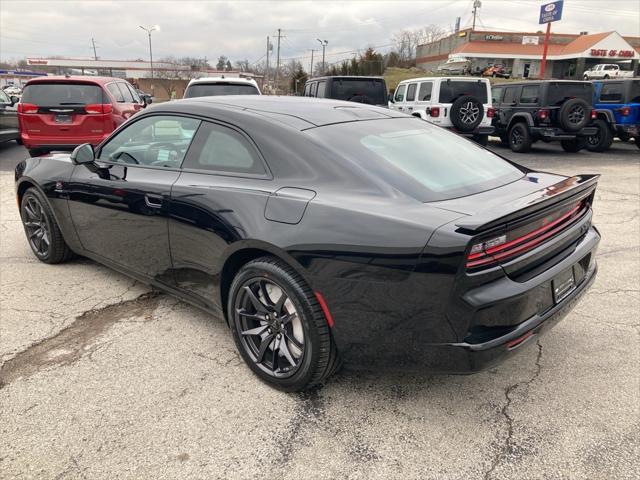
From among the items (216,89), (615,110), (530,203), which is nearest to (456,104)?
(615,110)

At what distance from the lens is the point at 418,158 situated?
2.75m

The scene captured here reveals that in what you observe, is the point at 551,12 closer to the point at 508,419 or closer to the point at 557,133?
the point at 557,133

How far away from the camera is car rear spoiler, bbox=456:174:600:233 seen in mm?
2041

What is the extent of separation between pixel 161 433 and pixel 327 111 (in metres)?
2.05

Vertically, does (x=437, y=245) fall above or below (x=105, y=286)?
above

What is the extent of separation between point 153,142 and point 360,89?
1063 cm

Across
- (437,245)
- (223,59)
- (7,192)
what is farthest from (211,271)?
(223,59)

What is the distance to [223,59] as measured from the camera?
9381 centimetres

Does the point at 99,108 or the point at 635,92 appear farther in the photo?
the point at 635,92

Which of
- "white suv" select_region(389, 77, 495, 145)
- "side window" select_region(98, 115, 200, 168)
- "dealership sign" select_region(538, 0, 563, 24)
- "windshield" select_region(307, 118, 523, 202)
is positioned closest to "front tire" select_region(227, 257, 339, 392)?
"windshield" select_region(307, 118, 523, 202)

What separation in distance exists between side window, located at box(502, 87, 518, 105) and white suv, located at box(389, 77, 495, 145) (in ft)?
3.60

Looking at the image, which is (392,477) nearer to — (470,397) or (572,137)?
(470,397)

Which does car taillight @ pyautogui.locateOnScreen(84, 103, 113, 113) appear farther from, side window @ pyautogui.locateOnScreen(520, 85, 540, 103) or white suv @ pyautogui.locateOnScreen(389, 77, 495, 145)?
side window @ pyautogui.locateOnScreen(520, 85, 540, 103)

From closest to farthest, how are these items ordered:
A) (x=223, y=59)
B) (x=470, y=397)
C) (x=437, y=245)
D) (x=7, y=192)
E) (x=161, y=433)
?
(x=437, y=245)
(x=161, y=433)
(x=470, y=397)
(x=7, y=192)
(x=223, y=59)
